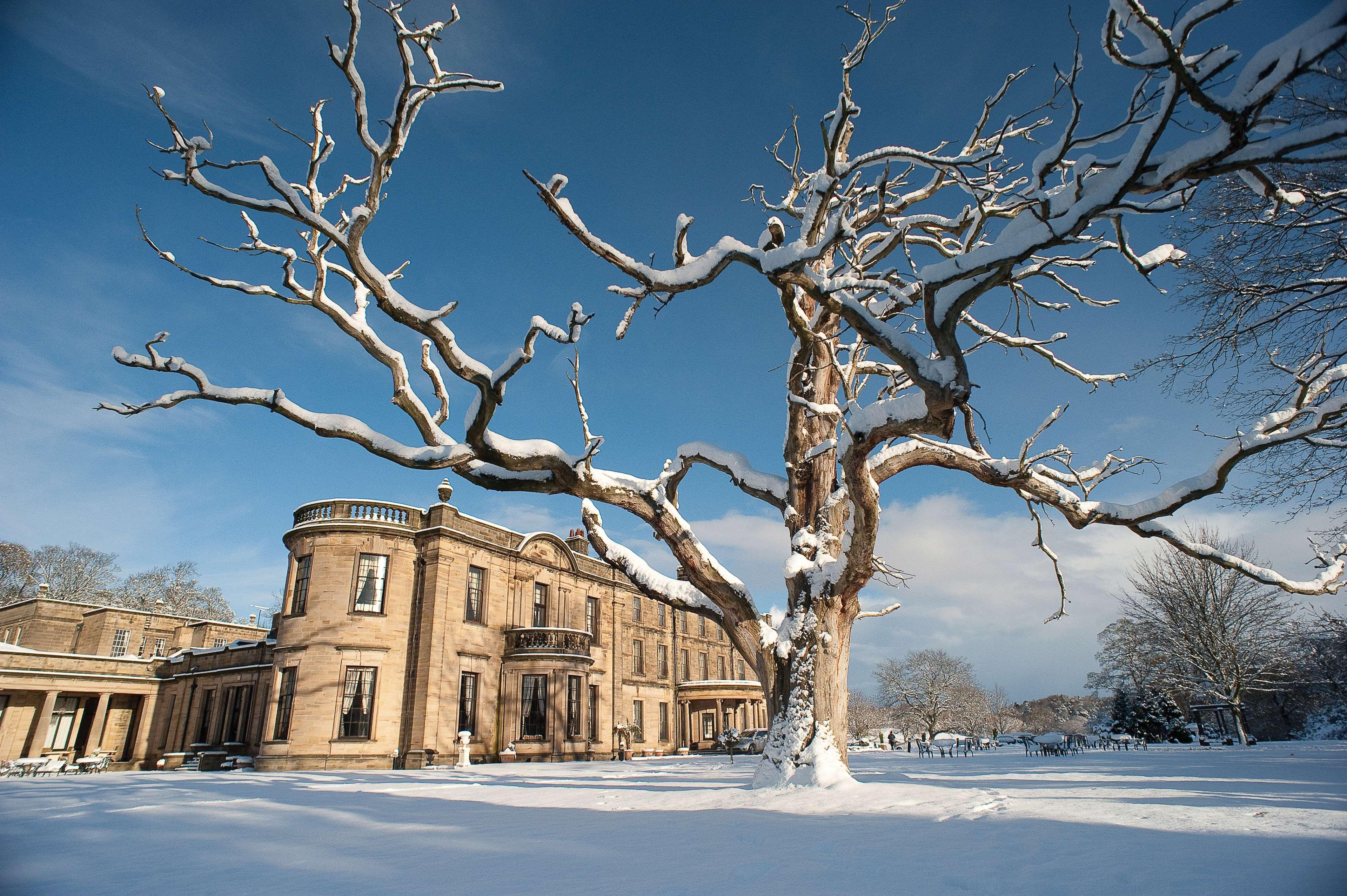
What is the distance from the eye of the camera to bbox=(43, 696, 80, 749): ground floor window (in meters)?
28.7

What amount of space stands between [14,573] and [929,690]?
2751 inches

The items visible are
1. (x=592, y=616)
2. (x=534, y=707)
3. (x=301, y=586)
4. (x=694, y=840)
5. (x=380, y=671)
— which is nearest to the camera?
(x=694, y=840)

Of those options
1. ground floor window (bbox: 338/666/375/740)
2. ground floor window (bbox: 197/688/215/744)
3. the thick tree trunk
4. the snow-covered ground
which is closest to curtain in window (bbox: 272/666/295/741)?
ground floor window (bbox: 338/666/375/740)

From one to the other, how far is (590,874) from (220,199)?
7660 mm

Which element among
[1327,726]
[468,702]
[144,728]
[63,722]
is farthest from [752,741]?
[63,722]

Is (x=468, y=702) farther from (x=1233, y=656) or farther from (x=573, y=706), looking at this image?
(x=1233, y=656)

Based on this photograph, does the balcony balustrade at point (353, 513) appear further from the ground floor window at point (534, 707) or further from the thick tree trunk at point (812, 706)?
the thick tree trunk at point (812, 706)

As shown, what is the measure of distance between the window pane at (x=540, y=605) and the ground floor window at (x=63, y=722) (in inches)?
824

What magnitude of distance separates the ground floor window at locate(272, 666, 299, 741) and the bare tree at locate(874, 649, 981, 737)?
164ft

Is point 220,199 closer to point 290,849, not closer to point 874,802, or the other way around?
point 290,849

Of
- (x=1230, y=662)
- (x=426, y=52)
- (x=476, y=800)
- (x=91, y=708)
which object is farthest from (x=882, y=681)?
(x=426, y=52)

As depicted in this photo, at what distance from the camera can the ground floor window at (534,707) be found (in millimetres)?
26438

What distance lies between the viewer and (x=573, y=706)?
90.9 ft

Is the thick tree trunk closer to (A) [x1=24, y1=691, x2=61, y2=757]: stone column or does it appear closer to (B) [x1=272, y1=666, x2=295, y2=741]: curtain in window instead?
(B) [x1=272, y1=666, x2=295, y2=741]: curtain in window
